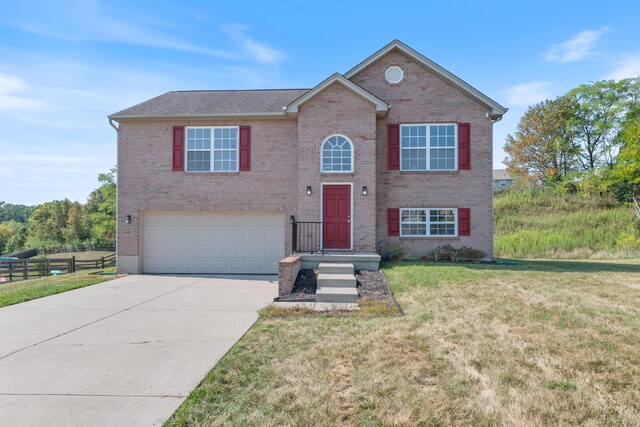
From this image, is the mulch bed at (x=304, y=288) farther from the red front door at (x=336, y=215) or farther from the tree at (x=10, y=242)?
the tree at (x=10, y=242)

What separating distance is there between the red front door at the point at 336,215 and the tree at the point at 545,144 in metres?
25.5

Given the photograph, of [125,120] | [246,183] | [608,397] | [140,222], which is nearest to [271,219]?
[246,183]

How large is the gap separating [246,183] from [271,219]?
1475 mm

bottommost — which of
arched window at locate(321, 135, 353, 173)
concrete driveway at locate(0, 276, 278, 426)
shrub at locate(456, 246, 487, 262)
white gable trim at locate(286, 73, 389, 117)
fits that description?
concrete driveway at locate(0, 276, 278, 426)

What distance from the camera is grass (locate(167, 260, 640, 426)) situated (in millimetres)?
3035

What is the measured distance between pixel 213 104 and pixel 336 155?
16.5ft

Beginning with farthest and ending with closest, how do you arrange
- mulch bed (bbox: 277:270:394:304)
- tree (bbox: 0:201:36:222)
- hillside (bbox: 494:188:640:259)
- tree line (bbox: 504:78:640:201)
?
1. tree (bbox: 0:201:36:222)
2. tree line (bbox: 504:78:640:201)
3. hillside (bbox: 494:188:640:259)
4. mulch bed (bbox: 277:270:394:304)

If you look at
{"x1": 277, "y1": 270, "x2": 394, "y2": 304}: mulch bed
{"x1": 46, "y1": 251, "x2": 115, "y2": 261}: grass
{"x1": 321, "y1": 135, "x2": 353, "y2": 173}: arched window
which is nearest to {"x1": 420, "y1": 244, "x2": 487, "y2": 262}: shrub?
{"x1": 277, "y1": 270, "x2": 394, "y2": 304}: mulch bed

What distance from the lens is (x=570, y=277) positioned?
9.12 m

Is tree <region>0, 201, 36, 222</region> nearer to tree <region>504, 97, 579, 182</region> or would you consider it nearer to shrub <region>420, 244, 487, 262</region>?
tree <region>504, 97, 579, 182</region>

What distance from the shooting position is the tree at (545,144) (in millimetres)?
29453

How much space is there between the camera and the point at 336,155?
1144 cm

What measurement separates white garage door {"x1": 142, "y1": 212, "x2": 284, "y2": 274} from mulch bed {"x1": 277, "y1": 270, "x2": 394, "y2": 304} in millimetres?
2867

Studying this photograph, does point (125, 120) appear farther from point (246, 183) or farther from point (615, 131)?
point (615, 131)
